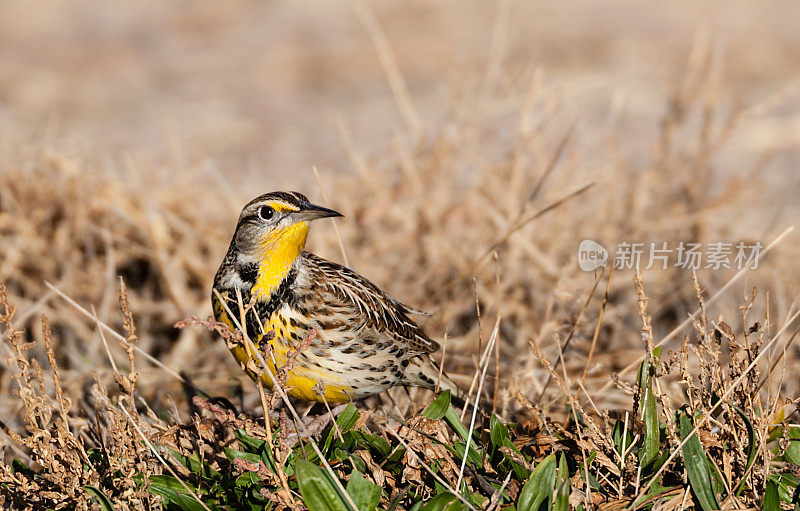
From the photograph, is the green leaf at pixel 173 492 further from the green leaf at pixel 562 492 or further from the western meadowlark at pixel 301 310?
the green leaf at pixel 562 492

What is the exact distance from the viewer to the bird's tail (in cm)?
328

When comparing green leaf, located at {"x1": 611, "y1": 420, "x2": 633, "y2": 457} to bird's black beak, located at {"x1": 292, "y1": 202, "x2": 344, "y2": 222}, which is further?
bird's black beak, located at {"x1": 292, "y1": 202, "x2": 344, "y2": 222}

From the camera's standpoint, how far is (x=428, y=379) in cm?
332

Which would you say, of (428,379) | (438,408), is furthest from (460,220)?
(438,408)

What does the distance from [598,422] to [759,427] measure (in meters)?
0.58

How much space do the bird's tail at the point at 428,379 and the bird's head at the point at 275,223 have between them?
700mm

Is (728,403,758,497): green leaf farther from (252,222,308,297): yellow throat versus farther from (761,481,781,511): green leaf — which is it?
(252,222,308,297): yellow throat

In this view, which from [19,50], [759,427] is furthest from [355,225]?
[19,50]

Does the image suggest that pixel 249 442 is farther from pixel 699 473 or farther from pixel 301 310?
pixel 699 473

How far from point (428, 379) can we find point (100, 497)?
1.29 meters

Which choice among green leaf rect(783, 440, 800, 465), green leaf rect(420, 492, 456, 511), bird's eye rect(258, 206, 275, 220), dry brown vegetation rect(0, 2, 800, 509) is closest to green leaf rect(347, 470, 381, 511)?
green leaf rect(420, 492, 456, 511)

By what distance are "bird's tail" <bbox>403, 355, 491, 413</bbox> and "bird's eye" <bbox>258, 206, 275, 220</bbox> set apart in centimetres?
83

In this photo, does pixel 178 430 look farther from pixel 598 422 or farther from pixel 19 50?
pixel 19 50

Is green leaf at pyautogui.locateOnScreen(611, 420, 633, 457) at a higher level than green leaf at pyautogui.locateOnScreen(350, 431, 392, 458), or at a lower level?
lower
